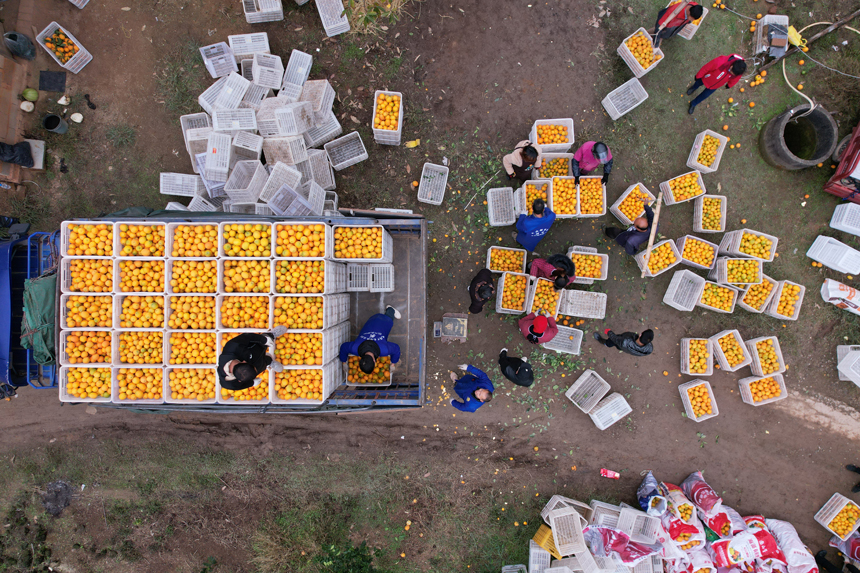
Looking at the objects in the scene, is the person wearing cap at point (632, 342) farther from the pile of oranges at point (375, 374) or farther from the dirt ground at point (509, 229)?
the pile of oranges at point (375, 374)

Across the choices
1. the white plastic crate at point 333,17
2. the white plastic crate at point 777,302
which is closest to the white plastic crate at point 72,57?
the white plastic crate at point 333,17

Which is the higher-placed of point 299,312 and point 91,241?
point 91,241

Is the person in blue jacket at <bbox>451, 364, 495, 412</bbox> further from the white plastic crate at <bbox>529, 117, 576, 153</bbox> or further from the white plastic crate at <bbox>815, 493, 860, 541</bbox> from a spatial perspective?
the white plastic crate at <bbox>815, 493, 860, 541</bbox>

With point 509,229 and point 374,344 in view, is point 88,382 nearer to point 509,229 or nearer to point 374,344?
point 374,344

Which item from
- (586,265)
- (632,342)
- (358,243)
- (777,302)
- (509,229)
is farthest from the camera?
(509,229)

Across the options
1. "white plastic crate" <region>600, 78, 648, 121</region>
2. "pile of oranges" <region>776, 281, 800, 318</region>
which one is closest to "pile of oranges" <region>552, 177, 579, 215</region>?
"white plastic crate" <region>600, 78, 648, 121</region>

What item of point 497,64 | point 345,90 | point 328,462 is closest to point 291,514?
point 328,462

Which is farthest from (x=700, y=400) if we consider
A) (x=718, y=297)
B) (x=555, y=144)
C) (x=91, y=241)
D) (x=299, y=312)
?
(x=91, y=241)
